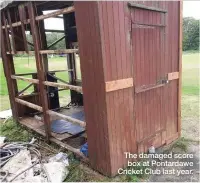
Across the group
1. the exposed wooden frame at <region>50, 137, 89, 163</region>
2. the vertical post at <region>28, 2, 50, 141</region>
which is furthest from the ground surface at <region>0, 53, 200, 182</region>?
the vertical post at <region>28, 2, 50, 141</region>

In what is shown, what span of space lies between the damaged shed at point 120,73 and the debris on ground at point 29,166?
16.6 inches

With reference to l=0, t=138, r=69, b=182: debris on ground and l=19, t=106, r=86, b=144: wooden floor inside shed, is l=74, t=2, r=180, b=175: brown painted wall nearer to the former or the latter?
l=0, t=138, r=69, b=182: debris on ground

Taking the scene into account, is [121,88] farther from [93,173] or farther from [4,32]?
[4,32]

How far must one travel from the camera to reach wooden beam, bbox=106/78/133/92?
296 cm

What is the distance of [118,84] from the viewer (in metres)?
3.10

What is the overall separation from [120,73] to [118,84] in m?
0.16

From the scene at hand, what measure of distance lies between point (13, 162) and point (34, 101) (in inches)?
105

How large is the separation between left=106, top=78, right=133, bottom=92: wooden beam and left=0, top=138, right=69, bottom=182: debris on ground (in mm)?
1448

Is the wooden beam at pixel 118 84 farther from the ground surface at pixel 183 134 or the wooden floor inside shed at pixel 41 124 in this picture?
the wooden floor inside shed at pixel 41 124

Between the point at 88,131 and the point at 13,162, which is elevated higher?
the point at 88,131

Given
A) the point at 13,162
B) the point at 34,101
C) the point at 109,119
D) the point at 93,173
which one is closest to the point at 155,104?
the point at 109,119

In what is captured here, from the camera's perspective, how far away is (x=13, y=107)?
556 centimetres

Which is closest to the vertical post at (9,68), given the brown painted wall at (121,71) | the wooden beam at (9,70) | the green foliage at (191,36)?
the wooden beam at (9,70)

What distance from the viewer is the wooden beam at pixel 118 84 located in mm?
2959
